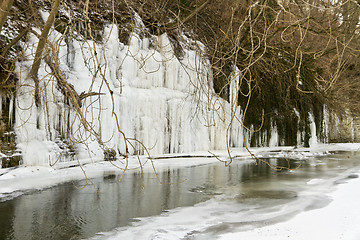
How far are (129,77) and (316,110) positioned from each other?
8174mm

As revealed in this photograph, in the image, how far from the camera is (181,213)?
12.6ft

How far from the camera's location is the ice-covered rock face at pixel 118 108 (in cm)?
609

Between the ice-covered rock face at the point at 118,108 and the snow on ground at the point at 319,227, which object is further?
the ice-covered rock face at the point at 118,108

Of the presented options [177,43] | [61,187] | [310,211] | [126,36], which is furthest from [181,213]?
[177,43]

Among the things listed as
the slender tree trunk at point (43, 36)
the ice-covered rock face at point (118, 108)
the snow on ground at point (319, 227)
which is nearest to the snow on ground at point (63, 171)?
the ice-covered rock face at point (118, 108)

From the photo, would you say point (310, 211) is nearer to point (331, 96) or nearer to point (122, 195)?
point (122, 195)

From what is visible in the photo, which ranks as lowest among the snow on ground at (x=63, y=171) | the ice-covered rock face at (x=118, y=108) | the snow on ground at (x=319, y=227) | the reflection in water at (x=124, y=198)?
the snow on ground at (x=319, y=227)

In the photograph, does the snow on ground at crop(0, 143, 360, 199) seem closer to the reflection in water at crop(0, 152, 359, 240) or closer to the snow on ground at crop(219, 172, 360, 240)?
the reflection in water at crop(0, 152, 359, 240)

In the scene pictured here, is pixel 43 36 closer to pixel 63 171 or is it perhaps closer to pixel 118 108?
pixel 63 171

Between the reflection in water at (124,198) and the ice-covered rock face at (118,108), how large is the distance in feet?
3.51

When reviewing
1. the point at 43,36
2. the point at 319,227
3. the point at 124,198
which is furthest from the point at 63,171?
the point at 319,227

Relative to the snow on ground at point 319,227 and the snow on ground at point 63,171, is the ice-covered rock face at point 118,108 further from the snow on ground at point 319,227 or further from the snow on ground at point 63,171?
the snow on ground at point 319,227

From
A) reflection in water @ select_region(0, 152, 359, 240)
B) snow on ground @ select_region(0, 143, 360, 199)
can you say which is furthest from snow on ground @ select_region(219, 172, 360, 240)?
snow on ground @ select_region(0, 143, 360, 199)

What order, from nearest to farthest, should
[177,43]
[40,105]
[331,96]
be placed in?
[40,105], [177,43], [331,96]
